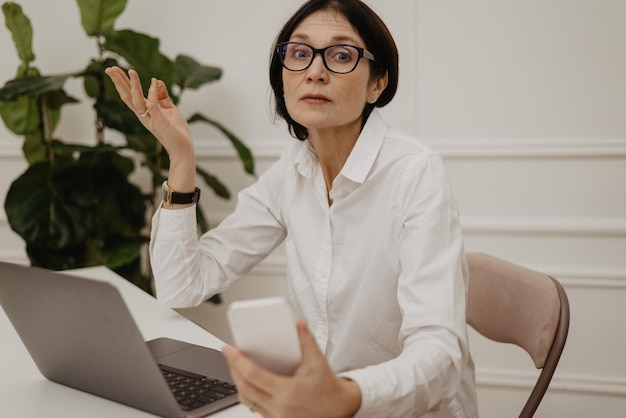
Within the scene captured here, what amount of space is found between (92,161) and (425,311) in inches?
66.7

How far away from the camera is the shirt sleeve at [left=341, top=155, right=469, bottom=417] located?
906mm

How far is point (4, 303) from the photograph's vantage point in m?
1.07

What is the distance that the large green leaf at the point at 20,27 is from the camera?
2.44m

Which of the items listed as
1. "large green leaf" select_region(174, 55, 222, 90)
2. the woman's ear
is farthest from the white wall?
the woman's ear

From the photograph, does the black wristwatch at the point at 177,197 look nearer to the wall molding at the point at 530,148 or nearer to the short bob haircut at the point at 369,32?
the short bob haircut at the point at 369,32

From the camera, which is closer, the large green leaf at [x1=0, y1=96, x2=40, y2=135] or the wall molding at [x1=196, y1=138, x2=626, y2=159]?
the wall molding at [x1=196, y1=138, x2=626, y2=159]

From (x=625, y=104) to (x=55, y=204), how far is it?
1.97 metres

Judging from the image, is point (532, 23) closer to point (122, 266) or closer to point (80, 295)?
point (122, 266)

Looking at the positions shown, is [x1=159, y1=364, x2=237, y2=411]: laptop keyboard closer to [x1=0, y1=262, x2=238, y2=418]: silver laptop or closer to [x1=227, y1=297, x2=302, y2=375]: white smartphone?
[x1=0, y1=262, x2=238, y2=418]: silver laptop

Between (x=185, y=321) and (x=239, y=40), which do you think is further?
(x=239, y=40)

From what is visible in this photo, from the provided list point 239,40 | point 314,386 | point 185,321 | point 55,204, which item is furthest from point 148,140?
point 314,386

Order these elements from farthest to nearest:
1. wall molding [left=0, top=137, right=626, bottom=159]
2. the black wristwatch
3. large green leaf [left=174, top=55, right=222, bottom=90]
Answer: large green leaf [left=174, top=55, right=222, bottom=90] → wall molding [left=0, top=137, right=626, bottom=159] → the black wristwatch

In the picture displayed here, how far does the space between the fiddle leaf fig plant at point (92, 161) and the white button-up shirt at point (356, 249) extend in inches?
32.0

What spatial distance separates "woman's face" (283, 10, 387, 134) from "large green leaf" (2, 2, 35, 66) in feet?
4.91
